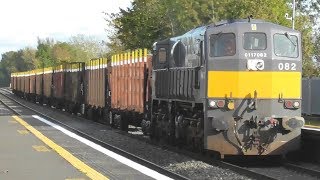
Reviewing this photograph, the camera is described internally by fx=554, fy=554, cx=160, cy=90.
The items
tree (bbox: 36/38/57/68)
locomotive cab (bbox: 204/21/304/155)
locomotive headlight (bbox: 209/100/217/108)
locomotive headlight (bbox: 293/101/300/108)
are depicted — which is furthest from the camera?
tree (bbox: 36/38/57/68)

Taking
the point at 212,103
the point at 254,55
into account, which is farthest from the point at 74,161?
the point at 254,55

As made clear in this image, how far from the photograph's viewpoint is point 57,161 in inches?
480

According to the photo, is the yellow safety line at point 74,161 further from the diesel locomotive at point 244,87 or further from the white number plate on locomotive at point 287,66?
the white number plate on locomotive at point 287,66

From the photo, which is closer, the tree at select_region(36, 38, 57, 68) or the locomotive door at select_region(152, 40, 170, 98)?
the locomotive door at select_region(152, 40, 170, 98)

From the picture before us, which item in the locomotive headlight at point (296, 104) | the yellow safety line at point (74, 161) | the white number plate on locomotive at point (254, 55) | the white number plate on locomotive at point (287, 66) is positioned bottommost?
the yellow safety line at point (74, 161)

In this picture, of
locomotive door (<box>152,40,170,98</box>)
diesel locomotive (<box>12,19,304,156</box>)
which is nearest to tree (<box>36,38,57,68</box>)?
locomotive door (<box>152,40,170,98</box>)

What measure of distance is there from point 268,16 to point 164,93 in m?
17.9

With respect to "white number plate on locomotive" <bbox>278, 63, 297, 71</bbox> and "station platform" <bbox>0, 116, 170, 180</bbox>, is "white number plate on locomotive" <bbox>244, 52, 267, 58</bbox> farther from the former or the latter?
"station platform" <bbox>0, 116, 170, 180</bbox>

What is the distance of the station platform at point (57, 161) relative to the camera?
1038cm

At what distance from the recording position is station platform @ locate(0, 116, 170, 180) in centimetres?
1038

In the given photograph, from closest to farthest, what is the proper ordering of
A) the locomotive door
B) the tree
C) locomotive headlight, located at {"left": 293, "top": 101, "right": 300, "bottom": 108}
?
1. locomotive headlight, located at {"left": 293, "top": 101, "right": 300, "bottom": 108}
2. the locomotive door
3. the tree

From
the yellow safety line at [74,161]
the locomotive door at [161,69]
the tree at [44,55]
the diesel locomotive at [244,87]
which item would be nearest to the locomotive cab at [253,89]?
the diesel locomotive at [244,87]

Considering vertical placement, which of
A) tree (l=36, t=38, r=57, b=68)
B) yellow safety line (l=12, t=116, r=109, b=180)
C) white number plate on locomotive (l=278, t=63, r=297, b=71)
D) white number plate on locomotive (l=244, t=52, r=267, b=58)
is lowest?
yellow safety line (l=12, t=116, r=109, b=180)

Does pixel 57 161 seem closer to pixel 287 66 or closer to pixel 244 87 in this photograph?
pixel 244 87
